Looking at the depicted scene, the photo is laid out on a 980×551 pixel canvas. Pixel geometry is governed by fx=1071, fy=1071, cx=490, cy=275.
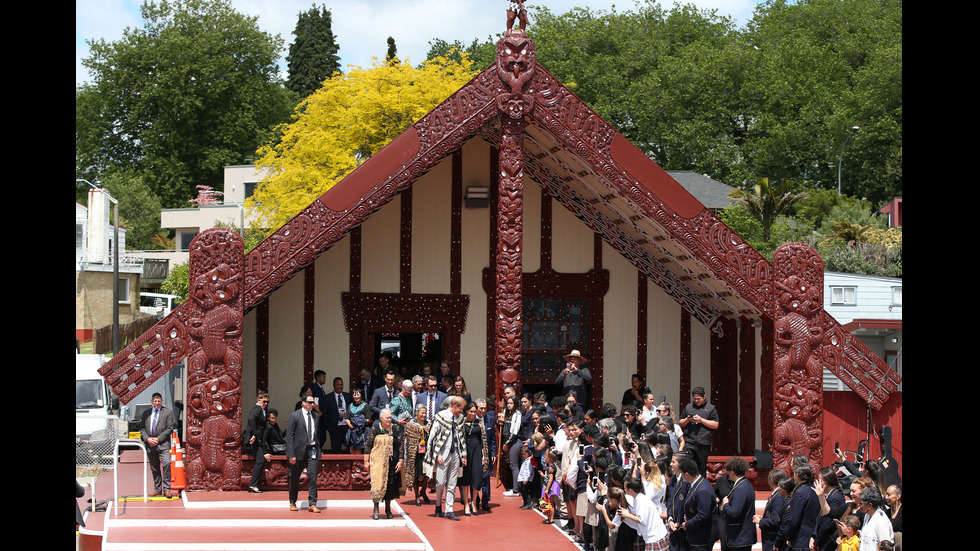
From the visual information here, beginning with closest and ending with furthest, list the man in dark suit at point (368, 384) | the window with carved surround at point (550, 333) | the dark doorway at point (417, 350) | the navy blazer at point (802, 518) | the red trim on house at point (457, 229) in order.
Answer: the navy blazer at point (802, 518), the man in dark suit at point (368, 384), the red trim on house at point (457, 229), the window with carved surround at point (550, 333), the dark doorway at point (417, 350)

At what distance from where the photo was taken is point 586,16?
64.6m

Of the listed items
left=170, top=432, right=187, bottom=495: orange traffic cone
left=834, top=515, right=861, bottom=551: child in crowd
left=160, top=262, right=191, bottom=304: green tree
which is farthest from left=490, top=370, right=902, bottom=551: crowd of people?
left=160, top=262, right=191, bottom=304: green tree

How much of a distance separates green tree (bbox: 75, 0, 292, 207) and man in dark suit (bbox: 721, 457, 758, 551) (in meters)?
53.1

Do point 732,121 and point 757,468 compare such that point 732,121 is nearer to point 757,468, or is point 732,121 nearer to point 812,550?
point 757,468

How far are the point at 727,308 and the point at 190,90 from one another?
160ft

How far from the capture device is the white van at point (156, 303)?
47.7 m

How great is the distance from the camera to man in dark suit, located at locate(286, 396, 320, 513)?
13648 mm

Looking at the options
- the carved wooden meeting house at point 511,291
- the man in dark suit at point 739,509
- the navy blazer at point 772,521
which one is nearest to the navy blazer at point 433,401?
the carved wooden meeting house at point 511,291

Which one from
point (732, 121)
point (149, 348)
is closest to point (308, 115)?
point (149, 348)

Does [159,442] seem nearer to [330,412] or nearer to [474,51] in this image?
[330,412]

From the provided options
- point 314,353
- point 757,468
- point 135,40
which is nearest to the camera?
point 757,468

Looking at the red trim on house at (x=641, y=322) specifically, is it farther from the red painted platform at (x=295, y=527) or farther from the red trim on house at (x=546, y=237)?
the red painted platform at (x=295, y=527)

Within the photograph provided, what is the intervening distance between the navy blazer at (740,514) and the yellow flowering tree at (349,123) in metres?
26.4

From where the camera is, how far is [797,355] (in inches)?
608
